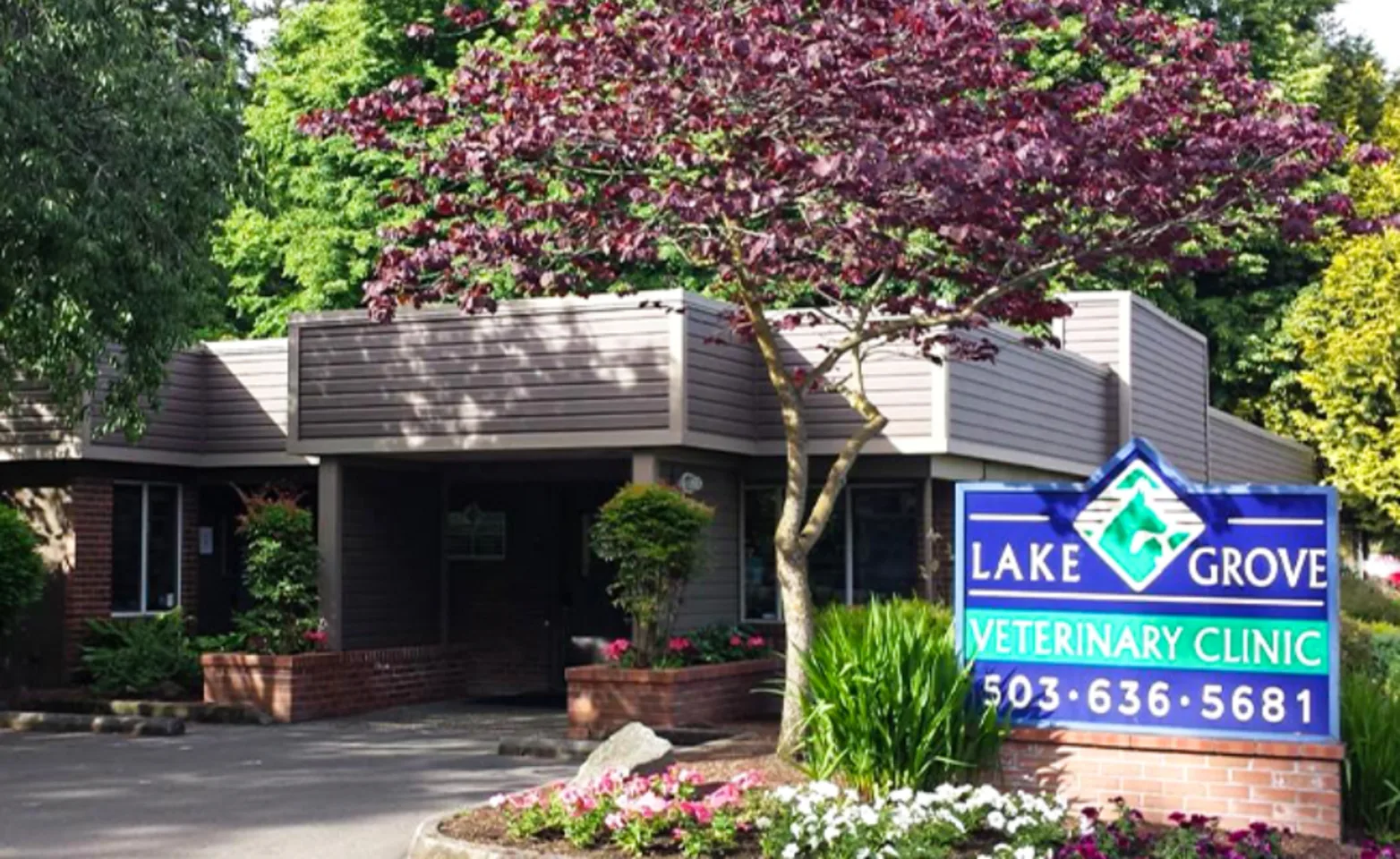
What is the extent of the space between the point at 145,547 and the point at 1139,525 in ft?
48.4

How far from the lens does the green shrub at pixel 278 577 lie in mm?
20797

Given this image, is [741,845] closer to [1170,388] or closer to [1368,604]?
[1170,388]

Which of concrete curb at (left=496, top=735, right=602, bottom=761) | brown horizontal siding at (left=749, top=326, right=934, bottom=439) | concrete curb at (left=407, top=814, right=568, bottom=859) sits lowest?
concrete curb at (left=496, top=735, right=602, bottom=761)

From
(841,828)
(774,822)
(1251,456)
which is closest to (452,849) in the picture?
(774,822)

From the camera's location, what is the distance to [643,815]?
10.7 metres

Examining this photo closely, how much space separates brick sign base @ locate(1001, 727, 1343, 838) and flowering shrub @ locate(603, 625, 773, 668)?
7.40 meters

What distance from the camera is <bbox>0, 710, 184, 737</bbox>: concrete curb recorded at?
1897 cm

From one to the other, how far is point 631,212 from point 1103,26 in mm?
3541

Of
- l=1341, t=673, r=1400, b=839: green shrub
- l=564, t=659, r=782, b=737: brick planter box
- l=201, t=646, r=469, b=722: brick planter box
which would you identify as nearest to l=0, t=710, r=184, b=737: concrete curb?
l=201, t=646, r=469, b=722: brick planter box

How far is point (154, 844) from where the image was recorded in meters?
12.3

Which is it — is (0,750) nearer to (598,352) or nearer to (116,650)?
(116,650)

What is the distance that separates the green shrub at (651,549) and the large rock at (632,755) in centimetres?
544

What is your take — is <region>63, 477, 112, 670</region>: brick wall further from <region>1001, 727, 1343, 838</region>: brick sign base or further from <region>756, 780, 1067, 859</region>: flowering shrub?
<region>1001, 727, 1343, 838</region>: brick sign base

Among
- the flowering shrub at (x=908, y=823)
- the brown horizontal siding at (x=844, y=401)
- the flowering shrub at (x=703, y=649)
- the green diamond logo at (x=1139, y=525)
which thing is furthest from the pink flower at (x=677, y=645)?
the flowering shrub at (x=908, y=823)
